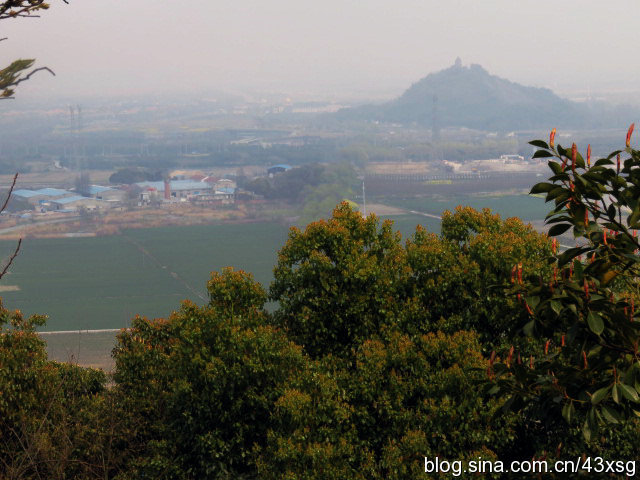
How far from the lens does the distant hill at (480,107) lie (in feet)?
333

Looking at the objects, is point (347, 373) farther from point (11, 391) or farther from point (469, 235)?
point (11, 391)

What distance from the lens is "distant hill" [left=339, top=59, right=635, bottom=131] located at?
101m

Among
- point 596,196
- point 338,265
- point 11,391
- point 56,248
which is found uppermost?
point 596,196

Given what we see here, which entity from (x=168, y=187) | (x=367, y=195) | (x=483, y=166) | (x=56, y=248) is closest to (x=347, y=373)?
(x=56, y=248)

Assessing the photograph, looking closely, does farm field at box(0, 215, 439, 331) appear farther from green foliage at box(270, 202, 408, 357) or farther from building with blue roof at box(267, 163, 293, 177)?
green foliage at box(270, 202, 408, 357)

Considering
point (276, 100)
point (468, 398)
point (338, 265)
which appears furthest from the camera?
point (276, 100)

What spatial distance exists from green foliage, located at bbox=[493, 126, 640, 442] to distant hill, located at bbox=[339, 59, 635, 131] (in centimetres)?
9872

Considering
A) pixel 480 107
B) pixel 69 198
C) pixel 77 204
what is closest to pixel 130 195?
pixel 69 198

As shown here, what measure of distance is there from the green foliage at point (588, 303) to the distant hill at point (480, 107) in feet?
324

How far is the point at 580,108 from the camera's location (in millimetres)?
105625

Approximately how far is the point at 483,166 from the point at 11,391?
6512 centimetres

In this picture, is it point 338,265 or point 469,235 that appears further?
point 469,235

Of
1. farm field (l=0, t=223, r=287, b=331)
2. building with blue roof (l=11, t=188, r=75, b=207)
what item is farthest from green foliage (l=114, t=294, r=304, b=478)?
building with blue roof (l=11, t=188, r=75, b=207)

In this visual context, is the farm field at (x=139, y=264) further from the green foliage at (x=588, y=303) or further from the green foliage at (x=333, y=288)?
the green foliage at (x=588, y=303)
